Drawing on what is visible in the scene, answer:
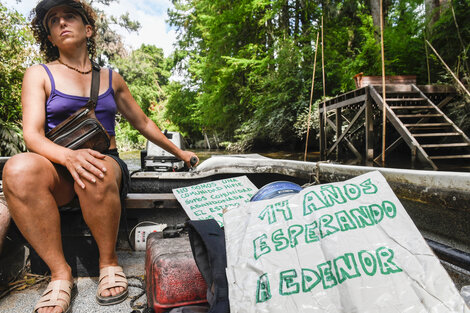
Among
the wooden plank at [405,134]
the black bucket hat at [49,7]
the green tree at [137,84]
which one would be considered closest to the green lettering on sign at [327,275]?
the black bucket hat at [49,7]

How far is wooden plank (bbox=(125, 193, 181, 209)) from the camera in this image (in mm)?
1807

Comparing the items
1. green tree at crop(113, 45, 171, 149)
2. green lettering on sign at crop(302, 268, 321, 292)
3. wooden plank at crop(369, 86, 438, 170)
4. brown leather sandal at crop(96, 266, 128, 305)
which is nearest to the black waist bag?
green lettering on sign at crop(302, 268, 321, 292)

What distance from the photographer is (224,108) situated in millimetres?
17000

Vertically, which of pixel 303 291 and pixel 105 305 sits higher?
pixel 303 291

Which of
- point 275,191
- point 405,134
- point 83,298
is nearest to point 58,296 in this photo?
point 83,298

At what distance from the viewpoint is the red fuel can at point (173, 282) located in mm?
1007

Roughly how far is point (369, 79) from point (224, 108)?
1046cm

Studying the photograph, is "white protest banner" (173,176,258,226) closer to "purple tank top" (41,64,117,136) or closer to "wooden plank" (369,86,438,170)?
"purple tank top" (41,64,117,136)

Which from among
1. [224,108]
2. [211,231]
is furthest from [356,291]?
[224,108]

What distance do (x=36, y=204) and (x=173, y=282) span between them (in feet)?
2.36

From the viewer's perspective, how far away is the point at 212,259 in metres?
0.93

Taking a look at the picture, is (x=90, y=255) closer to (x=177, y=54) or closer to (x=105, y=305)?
(x=105, y=305)

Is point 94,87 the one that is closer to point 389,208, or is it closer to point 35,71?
point 35,71

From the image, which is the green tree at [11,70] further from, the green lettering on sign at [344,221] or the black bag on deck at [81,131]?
the green lettering on sign at [344,221]
